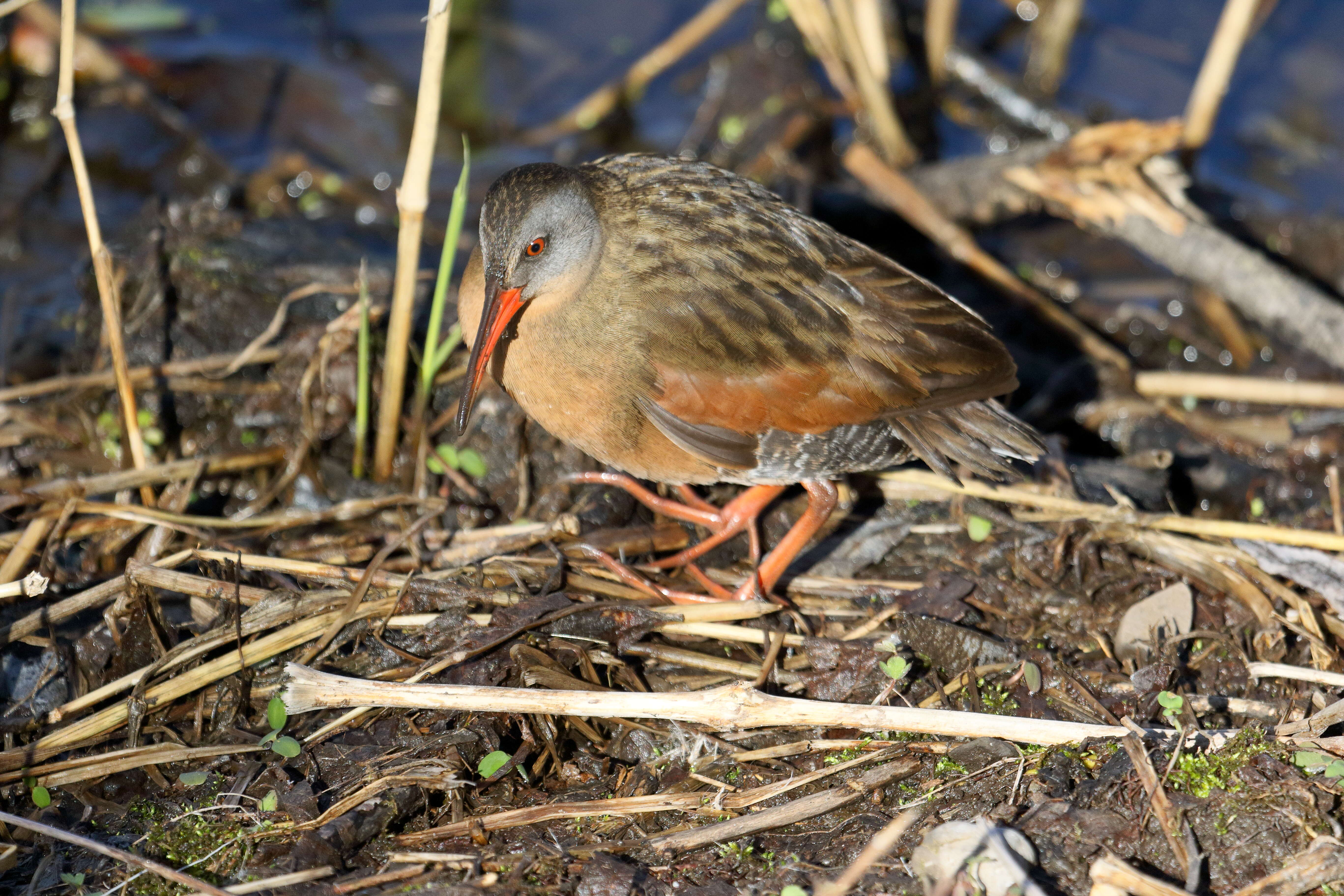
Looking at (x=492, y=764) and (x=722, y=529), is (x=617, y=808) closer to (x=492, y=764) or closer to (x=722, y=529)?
(x=492, y=764)

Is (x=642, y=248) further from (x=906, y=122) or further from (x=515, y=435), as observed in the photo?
(x=906, y=122)

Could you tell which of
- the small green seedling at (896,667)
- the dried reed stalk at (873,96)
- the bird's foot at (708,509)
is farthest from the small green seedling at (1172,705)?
the dried reed stalk at (873,96)

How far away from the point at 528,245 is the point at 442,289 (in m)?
0.59

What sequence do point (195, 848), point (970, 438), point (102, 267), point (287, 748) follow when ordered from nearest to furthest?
point (195, 848) < point (287, 748) < point (102, 267) < point (970, 438)

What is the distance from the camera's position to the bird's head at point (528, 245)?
3.21 meters

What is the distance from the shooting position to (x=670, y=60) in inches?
263

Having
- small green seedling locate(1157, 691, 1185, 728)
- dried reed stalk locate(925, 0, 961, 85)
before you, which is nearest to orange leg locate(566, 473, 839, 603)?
small green seedling locate(1157, 691, 1185, 728)

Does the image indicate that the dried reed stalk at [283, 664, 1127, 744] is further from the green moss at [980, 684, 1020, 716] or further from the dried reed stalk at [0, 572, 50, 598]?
the dried reed stalk at [0, 572, 50, 598]

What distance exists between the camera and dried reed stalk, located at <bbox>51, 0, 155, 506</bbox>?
3203mm

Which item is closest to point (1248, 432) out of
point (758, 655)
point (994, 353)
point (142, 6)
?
point (994, 353)

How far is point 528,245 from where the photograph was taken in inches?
127

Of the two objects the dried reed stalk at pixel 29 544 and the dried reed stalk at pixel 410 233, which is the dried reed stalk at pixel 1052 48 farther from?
the dried reed stalk at pixel 29 544

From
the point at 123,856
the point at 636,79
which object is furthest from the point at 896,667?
the point at 636,79

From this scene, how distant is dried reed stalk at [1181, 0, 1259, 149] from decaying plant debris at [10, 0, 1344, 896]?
2 cm
